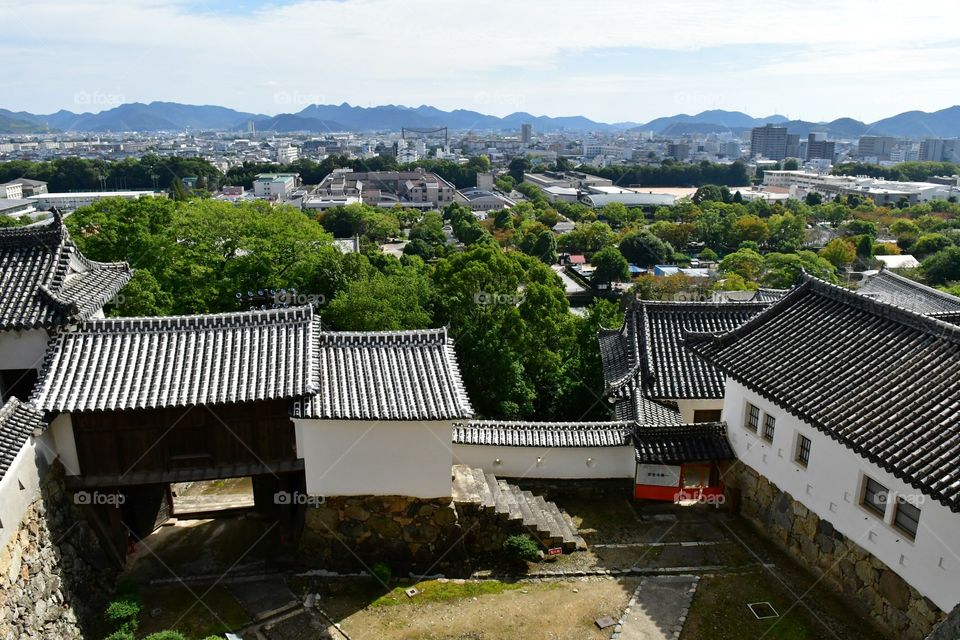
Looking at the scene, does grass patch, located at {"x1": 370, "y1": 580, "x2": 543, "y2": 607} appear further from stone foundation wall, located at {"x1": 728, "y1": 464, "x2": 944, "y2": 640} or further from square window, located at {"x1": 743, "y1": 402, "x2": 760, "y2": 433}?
square window, located at {"x1": 743, "y1": 402, "x2": 760, "y2": 433}

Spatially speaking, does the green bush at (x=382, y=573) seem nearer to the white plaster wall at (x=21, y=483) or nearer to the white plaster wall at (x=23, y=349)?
the white plaster wall at (x=21, y=483)

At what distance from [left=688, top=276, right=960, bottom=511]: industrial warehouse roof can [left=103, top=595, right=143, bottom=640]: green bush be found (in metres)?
14.3

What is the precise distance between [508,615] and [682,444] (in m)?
6.83

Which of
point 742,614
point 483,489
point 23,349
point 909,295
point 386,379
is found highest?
point 23,349

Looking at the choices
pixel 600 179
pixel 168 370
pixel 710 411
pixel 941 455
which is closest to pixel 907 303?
pixel 710 411

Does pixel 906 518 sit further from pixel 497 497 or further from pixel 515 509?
pixel 497 497

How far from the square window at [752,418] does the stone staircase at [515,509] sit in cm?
524

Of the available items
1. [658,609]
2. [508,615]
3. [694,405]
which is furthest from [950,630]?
[694,405]

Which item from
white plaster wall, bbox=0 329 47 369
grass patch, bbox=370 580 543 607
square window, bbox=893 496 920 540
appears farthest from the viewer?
white plaster wall, bbox=0 329 47 369

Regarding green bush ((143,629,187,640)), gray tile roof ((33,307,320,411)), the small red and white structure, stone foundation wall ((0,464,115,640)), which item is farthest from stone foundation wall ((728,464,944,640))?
stone foundation wall ((0,464,115,640))

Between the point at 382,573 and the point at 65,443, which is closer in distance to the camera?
the point at 65,443

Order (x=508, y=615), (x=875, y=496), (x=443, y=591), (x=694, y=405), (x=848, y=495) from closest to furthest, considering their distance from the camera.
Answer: (x=875, y=496), (x=848, y=495), (x=508, y=615), (x=443, y=591), (x=694, y=405)

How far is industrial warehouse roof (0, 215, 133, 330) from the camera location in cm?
1502

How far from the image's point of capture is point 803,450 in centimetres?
1508
